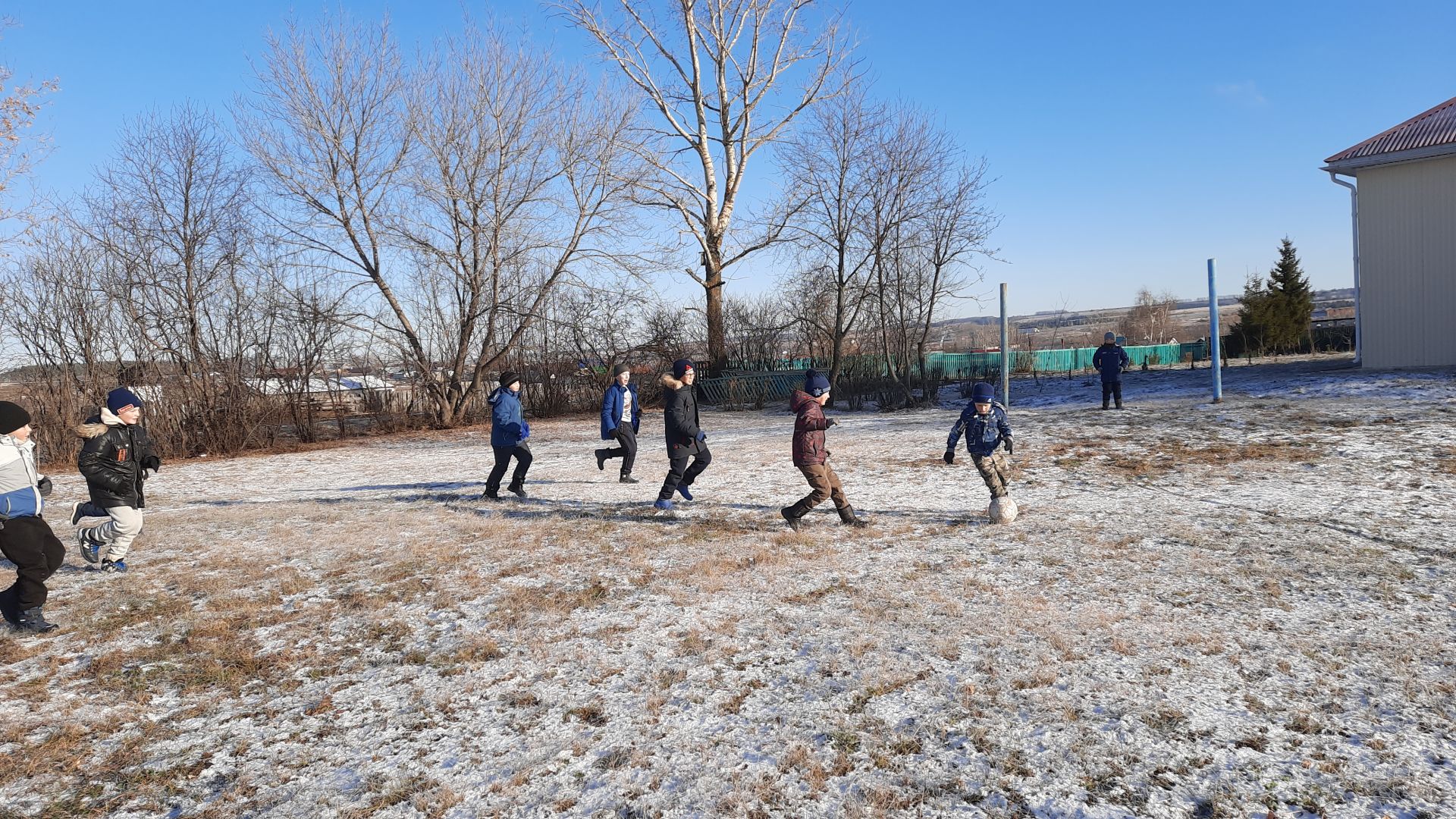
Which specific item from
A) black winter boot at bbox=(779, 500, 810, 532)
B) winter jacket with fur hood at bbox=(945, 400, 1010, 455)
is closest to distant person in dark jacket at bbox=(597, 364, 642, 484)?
black winter boot at bbox=(779, 500, 810, 532)

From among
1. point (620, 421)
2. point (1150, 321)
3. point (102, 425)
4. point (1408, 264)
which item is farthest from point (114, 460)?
point (1150, 321)

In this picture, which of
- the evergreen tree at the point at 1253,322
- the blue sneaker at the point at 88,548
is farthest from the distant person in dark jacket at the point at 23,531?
the evergreen tree at the point at 1253,322

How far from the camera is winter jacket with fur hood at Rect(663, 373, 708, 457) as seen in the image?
894 cm

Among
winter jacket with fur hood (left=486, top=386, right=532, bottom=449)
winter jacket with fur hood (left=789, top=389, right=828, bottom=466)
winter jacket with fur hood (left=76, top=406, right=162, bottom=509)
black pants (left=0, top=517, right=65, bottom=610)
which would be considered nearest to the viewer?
black pants (left=0, top=517, right=65, bottom=610)

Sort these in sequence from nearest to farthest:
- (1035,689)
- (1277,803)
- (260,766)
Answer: (1277,803), (260,766), (1035,689)

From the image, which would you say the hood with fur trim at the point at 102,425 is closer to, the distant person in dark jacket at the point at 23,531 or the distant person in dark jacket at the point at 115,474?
the distant person in dark jacket at the point at 115,474

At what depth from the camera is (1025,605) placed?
17.9 feet

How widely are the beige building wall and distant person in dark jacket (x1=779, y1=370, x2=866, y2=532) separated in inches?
683

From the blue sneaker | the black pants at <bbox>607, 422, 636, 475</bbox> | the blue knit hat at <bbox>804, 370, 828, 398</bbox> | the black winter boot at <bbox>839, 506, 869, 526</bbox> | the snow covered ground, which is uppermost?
the blue knit hat at <bbox>804, 370, 828, 398</bbox>

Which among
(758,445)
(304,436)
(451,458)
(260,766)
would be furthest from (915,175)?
(260,766)

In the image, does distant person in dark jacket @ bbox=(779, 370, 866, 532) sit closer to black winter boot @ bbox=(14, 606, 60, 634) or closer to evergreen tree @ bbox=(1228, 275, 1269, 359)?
black winter boot @ bbox=(14, 606, 60, 634)

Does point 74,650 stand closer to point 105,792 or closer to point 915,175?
point 105,792

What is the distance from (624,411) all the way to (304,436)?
1370 cm

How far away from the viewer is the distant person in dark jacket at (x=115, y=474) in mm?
6770
